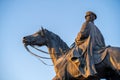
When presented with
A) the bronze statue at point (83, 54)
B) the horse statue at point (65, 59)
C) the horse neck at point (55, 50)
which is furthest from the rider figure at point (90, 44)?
the horse neck at point (55, 50)

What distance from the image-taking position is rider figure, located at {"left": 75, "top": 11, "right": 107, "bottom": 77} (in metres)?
13.3

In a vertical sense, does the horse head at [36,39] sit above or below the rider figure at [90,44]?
above

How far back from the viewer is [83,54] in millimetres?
13664

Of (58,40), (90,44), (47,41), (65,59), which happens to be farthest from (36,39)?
(90,44)

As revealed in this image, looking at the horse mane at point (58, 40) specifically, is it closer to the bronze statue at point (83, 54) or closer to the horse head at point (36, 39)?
the bronze statue at point (83, 54)

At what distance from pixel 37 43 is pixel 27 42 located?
0.41 m

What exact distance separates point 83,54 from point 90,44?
50cm

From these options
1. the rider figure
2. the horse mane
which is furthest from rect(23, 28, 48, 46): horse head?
the rider figure

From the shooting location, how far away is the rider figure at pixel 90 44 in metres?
13.3

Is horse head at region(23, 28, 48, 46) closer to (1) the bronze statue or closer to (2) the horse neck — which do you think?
(1) the bronze statue

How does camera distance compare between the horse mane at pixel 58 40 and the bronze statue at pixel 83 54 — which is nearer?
the bronze statue at pixel 83 54

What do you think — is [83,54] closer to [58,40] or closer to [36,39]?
[58,40]

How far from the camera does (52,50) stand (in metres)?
14.6

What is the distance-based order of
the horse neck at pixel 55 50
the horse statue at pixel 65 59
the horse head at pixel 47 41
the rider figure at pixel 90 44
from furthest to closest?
the horse head at pixel 47 41, the horse neck at pixel 55 50, the rider figure at pixel 90 44, the horse statue at pixel 65 59
